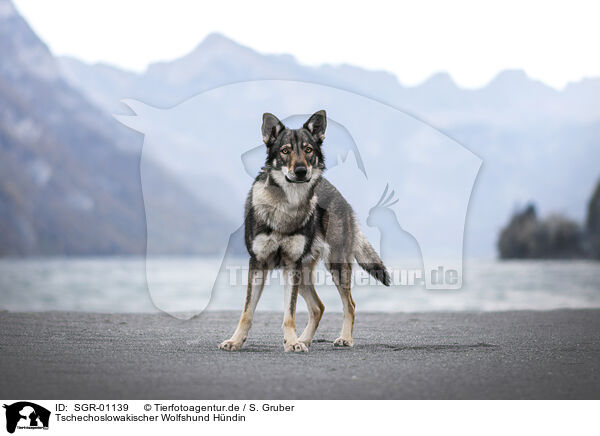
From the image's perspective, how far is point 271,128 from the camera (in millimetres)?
8422

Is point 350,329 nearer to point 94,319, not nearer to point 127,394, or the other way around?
point 127,394

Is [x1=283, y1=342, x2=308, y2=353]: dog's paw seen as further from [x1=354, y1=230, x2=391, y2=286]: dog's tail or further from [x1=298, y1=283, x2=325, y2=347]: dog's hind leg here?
[x1=354, y1=230, x2=391, y2=286]: dog's tail

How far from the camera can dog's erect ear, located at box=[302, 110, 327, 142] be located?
336 inches

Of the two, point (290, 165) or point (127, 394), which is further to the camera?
point (290, 165)

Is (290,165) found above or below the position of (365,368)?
above

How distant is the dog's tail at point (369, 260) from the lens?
9.82 meters

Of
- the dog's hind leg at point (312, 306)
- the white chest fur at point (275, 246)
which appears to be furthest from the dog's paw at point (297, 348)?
the white chest fur at point (275, 246)

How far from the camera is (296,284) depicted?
8.51m

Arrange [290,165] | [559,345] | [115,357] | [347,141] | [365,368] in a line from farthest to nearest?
[347,141] < [559,345] < [290,165] < [115,357] < [365,368]

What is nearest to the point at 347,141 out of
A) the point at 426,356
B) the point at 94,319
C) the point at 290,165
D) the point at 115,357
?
the point at 290,165

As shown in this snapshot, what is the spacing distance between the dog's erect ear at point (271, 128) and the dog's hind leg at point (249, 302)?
1531mm

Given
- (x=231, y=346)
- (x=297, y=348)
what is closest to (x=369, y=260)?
(x=297, y=348)

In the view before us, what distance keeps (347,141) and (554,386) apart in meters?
5.44
